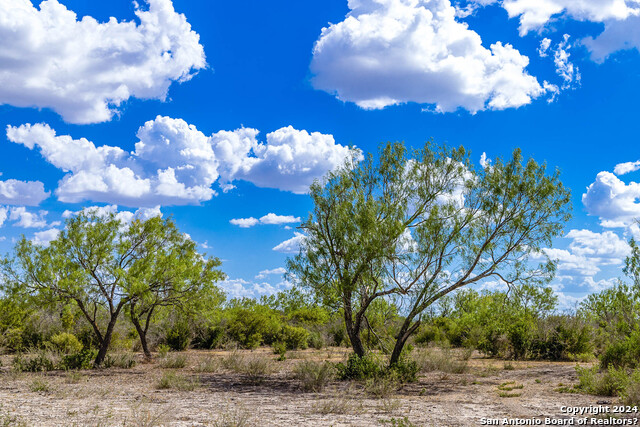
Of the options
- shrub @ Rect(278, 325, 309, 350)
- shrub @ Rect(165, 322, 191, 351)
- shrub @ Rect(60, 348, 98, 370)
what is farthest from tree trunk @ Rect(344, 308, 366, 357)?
shrub @ Rect(165, 322, 191, 351)

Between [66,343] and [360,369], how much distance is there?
15.7 meters

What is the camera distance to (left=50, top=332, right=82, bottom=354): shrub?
2419 cm

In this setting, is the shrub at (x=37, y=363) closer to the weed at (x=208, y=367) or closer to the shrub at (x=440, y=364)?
the weed at (x=208, y=367)

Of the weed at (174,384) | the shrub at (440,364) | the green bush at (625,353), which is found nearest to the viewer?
the weed at (174,384)

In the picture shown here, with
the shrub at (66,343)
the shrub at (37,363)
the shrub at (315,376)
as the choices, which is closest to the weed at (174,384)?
the shrub at (315,376)

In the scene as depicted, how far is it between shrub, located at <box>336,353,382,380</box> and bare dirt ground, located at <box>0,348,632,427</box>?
59 centimetres

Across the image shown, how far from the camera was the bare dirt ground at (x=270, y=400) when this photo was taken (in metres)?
9.85

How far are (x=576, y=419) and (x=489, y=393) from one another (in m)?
4.17

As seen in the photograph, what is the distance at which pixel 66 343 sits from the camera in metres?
24.6

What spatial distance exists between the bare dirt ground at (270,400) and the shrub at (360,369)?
1.93 ft

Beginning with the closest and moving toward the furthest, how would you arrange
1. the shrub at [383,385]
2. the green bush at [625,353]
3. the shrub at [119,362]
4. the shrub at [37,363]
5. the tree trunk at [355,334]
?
the shrub at [383,385] → the green bush at [625,353] → the tree trunk at [355,334] → the shrub at [37,363] → the shrub at [119,362]

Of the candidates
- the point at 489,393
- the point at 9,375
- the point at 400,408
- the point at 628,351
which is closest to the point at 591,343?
the point at 628,351

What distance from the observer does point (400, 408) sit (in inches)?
448

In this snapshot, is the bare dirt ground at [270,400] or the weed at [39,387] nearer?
the bare dirt ground at [270,400]
